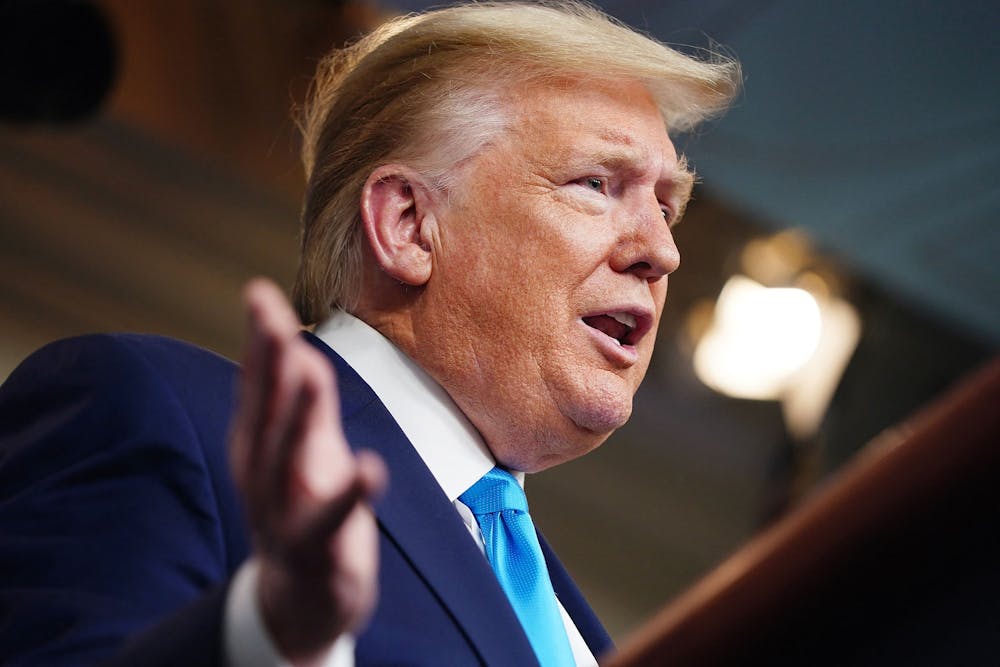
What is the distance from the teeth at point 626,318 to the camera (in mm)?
1332

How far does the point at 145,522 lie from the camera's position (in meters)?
0.86

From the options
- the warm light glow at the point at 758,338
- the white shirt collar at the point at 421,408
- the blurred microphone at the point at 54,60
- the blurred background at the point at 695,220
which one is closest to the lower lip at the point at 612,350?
the white shirt collar at the point at 421,408

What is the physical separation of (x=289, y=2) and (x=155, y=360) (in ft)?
7.78

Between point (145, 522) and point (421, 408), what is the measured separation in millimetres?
414

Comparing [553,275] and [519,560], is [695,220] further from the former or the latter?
[519,560]

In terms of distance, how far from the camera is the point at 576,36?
1426mm

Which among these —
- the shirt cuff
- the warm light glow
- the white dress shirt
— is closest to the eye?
the white dress shirt

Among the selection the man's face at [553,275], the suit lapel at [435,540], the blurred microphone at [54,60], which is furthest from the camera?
the blurred microphone at [54,60]

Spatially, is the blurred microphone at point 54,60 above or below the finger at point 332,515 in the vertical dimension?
below

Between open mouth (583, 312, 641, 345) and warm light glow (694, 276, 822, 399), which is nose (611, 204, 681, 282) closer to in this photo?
open mouth (583, 312, 641, 345)

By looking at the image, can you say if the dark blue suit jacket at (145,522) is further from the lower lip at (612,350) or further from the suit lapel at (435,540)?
the lower lip at (612,350)

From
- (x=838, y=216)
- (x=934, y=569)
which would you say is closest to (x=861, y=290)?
(x=838, y=216)

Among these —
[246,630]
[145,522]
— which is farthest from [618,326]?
[246,630]

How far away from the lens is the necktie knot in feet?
3.90
